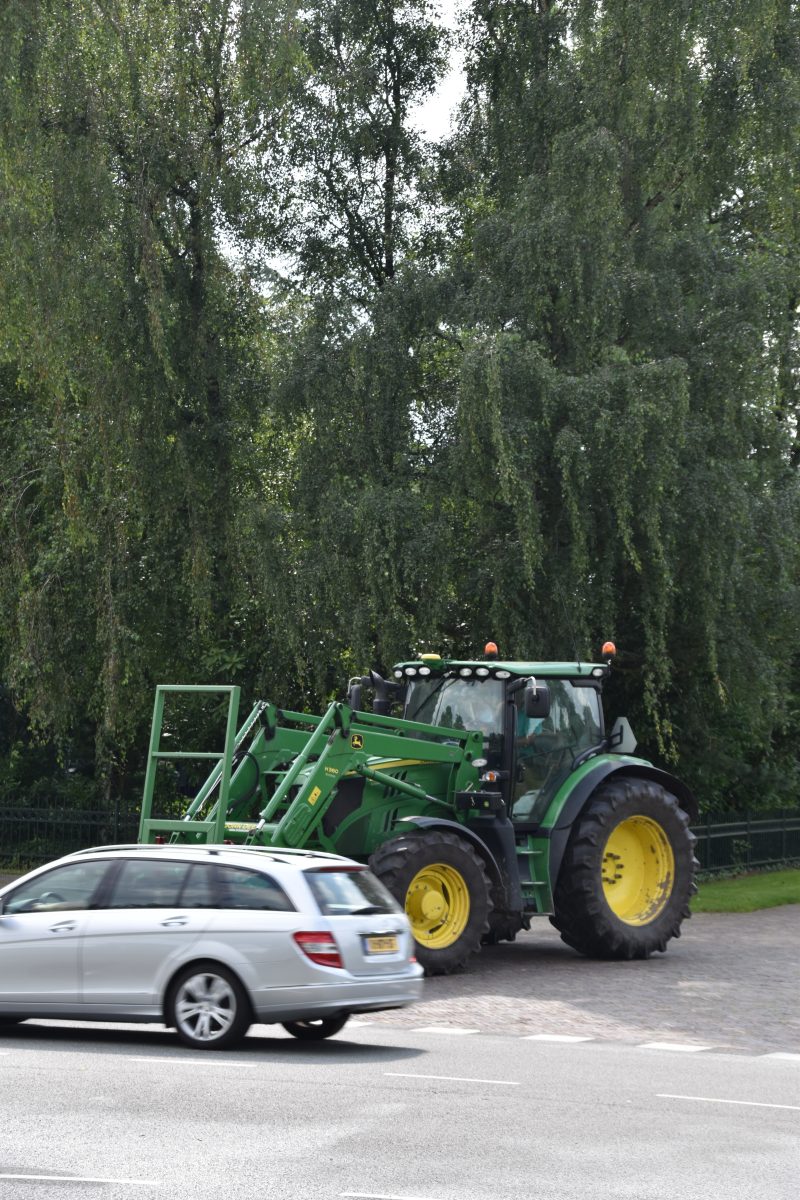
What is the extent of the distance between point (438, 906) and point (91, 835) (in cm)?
1319

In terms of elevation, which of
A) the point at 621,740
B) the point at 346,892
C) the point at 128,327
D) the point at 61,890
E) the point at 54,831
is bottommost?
the point at 346,892

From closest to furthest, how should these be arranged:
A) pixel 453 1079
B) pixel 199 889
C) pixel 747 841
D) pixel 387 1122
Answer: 1. pixel 387 1122
2. pixel 453 1079
3. pixel 199 889
4. pixel 747 841

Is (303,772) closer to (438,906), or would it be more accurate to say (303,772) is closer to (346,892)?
(438,906)

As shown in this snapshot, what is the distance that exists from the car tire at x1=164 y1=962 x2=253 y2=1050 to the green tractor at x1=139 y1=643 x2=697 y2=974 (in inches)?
151

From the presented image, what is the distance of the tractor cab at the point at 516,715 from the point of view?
1711 centimetres

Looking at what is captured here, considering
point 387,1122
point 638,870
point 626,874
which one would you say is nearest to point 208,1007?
point 387,1122

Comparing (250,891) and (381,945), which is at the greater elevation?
(250,891)

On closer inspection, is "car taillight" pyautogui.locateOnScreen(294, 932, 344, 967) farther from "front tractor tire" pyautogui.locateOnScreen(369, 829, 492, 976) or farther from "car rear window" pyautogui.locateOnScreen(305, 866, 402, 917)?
"front tractor tire" pyautogui.locateOnScreen(369, 829, 492, 976)

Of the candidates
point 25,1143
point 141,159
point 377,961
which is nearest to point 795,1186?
point 25,1143

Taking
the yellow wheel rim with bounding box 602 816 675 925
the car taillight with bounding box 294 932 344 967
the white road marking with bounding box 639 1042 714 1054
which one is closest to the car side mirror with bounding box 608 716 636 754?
the yellow wheel rim with bounding box 602 816 675 925

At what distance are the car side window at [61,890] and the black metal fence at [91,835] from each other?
50.1 feet

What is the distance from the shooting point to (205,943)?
11.1 meters

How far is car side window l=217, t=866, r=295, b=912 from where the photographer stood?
11.2 m

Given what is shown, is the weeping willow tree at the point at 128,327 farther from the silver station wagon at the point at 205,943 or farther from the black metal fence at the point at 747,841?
the silver station wagon at the point at 205,943
